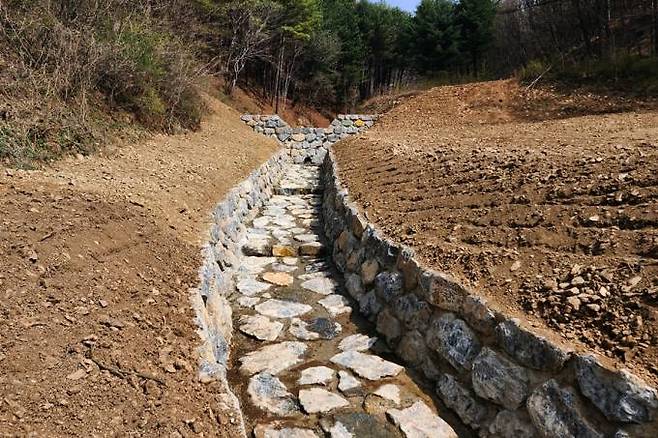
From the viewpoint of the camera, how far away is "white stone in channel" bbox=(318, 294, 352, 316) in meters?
4.47

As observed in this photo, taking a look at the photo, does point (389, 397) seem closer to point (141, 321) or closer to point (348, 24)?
point (141, 321)

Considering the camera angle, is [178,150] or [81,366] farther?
[178,150]

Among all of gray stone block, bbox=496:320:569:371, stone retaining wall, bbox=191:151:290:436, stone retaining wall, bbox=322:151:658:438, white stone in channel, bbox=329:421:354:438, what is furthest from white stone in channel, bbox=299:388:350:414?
gray stone block, bbox=496:320:569:371

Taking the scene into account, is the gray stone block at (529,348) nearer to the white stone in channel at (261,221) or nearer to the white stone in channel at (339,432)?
the white stone in channel at (339,432)

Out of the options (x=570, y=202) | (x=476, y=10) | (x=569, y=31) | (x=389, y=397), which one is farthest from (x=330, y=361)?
(x=476, y=10)

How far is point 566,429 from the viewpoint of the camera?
233 centimetres

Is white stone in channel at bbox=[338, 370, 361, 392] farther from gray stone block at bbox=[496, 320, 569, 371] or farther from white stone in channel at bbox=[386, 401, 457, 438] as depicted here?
gray stone block at bbox=[496, 320, 569, 371]

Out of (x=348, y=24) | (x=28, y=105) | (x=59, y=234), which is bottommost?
(x=59, y=234)

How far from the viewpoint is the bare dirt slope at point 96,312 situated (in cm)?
211

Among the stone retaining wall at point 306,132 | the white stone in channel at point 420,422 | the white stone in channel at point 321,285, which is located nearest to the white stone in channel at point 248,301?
the white stone in channel at point 321,285

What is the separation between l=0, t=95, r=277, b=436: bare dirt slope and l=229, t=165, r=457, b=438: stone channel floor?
0.64m

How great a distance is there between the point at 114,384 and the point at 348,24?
28.5m

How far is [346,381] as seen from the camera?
3.34 m

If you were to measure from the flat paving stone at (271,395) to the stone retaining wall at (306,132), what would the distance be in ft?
43.6
